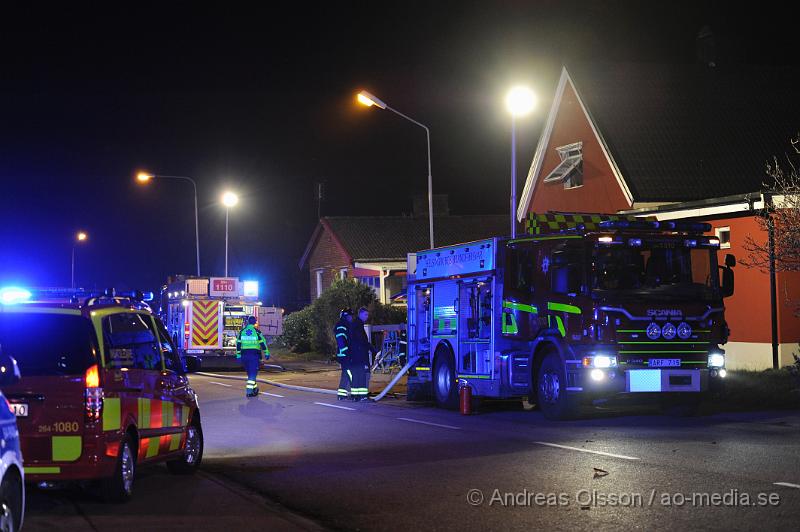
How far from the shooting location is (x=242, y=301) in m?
36.9

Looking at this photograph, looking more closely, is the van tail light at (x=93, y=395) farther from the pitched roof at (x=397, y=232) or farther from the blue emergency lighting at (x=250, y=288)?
the pitched roof at (x=397, y=232)

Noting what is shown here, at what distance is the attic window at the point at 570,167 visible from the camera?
34.2 meters

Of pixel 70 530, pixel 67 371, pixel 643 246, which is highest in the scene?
pixel 643 246

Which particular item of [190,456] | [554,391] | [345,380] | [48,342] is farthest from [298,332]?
[48,342]

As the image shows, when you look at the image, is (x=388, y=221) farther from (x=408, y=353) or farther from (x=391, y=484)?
(x=391, y=484)

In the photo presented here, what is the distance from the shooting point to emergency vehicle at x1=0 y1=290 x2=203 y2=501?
9.39m

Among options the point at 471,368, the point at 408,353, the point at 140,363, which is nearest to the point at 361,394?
the point at 408,353

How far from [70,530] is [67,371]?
1408 mm

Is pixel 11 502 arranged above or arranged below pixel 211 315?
below

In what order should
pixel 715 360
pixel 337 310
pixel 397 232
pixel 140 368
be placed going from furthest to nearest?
pixel 397 232 → pixel 337 310 → pixel 715 360 → pixel 140 368

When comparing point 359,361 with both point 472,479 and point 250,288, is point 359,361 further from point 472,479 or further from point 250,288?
point 250,288

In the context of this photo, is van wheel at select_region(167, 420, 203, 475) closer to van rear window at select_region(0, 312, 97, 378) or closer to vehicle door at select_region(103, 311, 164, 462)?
vehicle door at select_region(103, 311, 164, 462)

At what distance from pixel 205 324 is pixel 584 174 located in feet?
40.0

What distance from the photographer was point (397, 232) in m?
53.1
